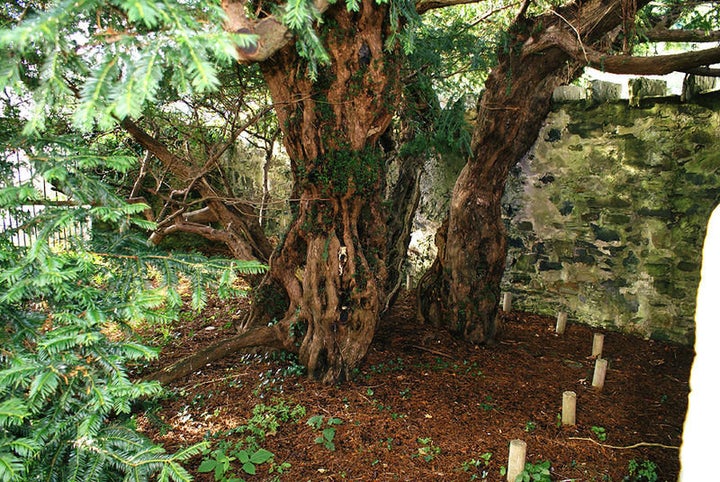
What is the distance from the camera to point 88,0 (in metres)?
1.24

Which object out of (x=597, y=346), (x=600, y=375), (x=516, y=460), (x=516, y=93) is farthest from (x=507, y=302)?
(x=516, y=460)

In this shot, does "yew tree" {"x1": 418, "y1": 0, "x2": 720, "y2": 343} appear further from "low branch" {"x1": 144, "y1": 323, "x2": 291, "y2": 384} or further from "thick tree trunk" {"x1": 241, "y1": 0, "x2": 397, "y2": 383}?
"low branch" {"x1": 144, "y1": 323, "x2": 291, "y2": 384}

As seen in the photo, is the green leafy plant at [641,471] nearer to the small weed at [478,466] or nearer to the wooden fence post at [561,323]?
the small weed at [478,466]

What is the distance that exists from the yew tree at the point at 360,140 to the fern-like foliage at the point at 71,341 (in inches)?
24.3

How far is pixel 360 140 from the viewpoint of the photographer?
3441 millimetres

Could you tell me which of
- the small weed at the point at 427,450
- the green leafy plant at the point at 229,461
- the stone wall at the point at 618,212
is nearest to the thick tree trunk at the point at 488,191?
the stone wall at the point at 618,212

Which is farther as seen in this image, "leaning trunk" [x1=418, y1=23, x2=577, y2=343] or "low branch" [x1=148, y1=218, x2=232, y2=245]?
"leaning trunk" [x1=418, y1=23, x2=577, y2=343]

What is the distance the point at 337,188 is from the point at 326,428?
1.64 meters

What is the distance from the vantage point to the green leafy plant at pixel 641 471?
278 cm

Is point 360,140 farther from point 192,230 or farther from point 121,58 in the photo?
point 121,58

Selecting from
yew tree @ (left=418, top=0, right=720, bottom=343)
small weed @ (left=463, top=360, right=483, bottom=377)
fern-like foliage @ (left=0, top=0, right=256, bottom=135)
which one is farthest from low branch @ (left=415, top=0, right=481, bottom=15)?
small weed @ (left=463, top=360, right=483, bottom=377)

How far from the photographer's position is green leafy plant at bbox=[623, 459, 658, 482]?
2.78 metres

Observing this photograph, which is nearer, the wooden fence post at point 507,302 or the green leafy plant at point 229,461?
the green leafy plant at point 229,461

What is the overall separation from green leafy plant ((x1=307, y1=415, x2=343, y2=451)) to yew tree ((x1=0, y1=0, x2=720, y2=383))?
0.47 meters
